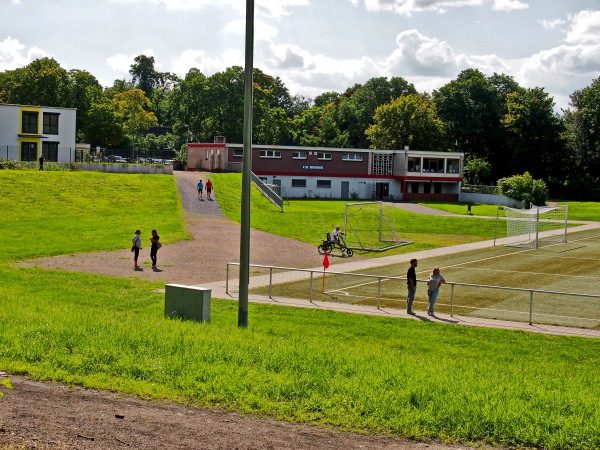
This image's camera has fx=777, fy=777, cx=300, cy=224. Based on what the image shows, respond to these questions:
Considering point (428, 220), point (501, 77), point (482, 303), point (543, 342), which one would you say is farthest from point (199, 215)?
point (501, 77)

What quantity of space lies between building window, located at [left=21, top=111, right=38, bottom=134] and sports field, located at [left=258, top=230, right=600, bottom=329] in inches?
1733

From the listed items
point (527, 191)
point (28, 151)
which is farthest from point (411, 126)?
point (28, 151)

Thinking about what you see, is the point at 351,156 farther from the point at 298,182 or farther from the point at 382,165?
the point at 298,182

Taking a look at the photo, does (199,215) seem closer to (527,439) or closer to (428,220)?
(428,220)

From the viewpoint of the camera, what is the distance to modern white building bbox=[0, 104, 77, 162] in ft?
226

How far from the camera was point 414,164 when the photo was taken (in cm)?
8431

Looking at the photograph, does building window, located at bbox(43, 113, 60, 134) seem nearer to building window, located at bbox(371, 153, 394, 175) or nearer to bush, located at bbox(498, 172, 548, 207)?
building window, located at bbox(371, 153, 394, 175)

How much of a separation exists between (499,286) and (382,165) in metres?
56.1

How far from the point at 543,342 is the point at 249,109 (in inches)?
384

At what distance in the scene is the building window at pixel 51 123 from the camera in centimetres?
7069

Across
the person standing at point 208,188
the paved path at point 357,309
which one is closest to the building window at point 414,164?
the person standing at point 208,188

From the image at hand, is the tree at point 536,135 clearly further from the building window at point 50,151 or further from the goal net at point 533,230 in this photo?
the building window at point 50,151

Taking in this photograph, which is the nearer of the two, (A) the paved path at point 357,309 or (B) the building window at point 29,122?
(A) the paved path at point 357,309

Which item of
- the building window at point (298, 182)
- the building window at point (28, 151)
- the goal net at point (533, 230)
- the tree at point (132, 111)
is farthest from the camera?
the tree at point (132, 111)
